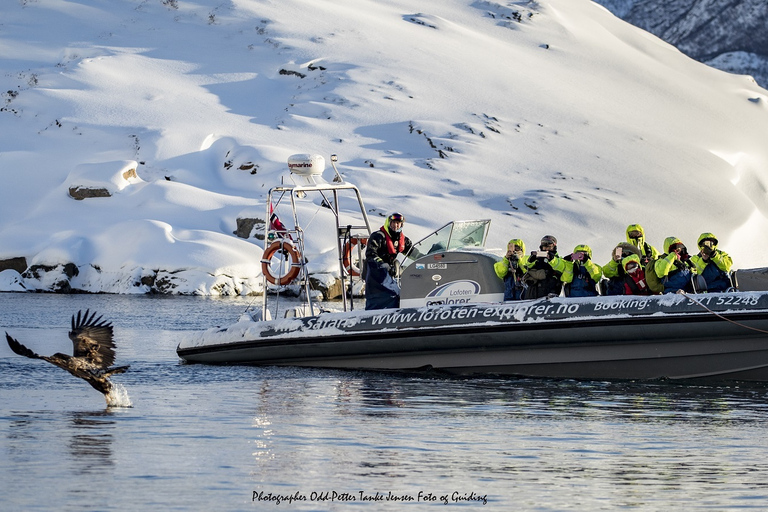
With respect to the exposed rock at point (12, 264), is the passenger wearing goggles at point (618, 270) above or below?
below

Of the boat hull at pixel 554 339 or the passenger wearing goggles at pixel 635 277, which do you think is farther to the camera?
the passenger wearing goggles at pixel 635 277

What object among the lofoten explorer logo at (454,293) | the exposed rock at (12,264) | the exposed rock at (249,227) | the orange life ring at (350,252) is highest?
the exposed rock at (249,227)

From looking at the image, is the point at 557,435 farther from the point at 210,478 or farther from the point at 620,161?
the point at 620,161

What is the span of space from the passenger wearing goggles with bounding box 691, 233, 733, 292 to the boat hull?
984 mm

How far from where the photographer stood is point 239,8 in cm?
6950

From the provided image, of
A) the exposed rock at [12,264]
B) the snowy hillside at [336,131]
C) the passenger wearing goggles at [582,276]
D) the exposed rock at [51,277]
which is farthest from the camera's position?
the snowy hillside at [336,131]

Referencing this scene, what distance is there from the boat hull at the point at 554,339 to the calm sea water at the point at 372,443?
25cm

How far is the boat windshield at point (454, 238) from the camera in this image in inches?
539

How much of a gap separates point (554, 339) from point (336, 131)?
45.5m

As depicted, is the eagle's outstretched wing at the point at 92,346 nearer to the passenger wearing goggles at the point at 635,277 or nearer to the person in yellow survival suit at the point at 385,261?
the person in yellow survival suit at the point at 385,261

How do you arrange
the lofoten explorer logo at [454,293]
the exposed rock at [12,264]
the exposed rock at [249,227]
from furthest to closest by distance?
1. the exposed rock at [249,227]
2. the exposed rock at [12,264]
3. the lofoten explorer logo at [454,293]

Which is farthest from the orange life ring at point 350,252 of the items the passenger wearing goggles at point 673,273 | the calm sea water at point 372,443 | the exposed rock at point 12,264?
the exposed rock at point 12,264

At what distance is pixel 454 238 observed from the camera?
13742 millimetres

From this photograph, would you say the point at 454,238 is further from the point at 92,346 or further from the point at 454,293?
the point at 92,346
